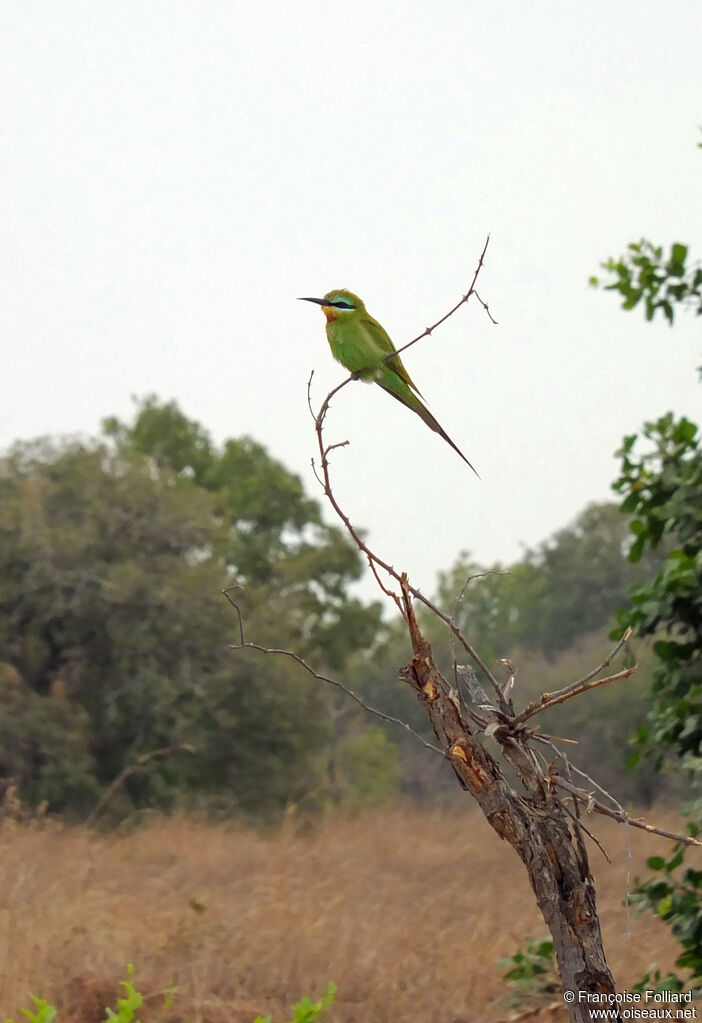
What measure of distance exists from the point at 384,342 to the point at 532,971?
6.84 ft

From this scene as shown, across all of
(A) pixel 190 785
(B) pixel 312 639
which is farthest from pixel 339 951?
(B) pixel 312 639

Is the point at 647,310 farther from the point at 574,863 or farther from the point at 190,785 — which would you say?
the point at 190,785

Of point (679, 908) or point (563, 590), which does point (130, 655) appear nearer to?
point (679, 908)

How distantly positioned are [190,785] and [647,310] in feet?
45.3

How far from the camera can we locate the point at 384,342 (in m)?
3.07

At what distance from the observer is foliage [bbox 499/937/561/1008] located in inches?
140

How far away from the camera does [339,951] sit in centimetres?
573

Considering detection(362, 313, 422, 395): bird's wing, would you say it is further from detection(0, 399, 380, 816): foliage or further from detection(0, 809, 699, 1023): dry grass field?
detection(0, 399, 380, 816): foliage

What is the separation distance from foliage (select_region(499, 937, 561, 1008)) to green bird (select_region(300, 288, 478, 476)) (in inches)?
54.1

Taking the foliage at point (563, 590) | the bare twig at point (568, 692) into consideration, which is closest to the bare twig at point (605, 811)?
the bare twig at point (568, 692)

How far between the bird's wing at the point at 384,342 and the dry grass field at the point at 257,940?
2.50m

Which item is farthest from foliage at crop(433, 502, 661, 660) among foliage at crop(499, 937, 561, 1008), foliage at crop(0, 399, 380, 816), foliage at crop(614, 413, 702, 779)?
foliage at crop(614, 413, 702, 779)

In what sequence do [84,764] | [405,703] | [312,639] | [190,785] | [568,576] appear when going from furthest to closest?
[568,576]
[405,703]
[312,639]
[190,785]
[84,764]

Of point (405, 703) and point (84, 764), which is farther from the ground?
point (405, 703)
